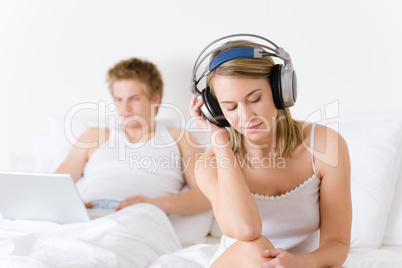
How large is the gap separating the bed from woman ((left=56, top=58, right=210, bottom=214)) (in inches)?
7.1

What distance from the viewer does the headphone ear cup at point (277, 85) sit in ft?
3.85

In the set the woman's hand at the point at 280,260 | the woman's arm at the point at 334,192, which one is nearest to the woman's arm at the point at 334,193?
the woman's arm at the point at 334,192

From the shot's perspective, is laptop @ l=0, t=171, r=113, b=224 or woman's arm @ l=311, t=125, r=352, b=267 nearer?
woman's arm @ l=311, t=125, r=352, b=267

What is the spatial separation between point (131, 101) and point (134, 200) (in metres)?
0.53

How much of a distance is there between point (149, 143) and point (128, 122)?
0.15m

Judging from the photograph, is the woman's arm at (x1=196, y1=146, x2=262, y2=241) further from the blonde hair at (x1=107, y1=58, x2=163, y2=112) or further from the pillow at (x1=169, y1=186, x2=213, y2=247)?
the blonde hair at (x1=107, y1=58, x2=163, y2=112)

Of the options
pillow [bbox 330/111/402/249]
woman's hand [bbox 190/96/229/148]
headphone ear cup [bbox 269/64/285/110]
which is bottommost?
pillow [bbox 330/111/402/249]

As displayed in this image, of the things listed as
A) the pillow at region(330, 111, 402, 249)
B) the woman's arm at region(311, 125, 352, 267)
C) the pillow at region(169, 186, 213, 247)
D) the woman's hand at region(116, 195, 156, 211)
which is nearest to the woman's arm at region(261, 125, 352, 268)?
the woman's arm at region(311, 125, 352, 267)

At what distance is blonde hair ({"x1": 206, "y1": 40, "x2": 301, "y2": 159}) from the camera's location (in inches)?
46.5

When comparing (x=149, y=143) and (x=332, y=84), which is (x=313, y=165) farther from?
(x=149, y=143)

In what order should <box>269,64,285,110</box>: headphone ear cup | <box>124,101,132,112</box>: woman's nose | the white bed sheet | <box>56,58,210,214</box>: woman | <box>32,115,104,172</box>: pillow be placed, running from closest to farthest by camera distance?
<box>269,64,285,110</box>: headphone ear cup → the white bed sheet → <box>56,58,210,214</box>: woman → <box>124,101,132,112</box>: woman's nose → <box>32,115,104,172</box>: pillow

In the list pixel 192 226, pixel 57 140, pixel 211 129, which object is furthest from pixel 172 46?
pixel 211 129

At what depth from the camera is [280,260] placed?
107 cm

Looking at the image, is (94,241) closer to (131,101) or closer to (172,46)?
(131,101)
